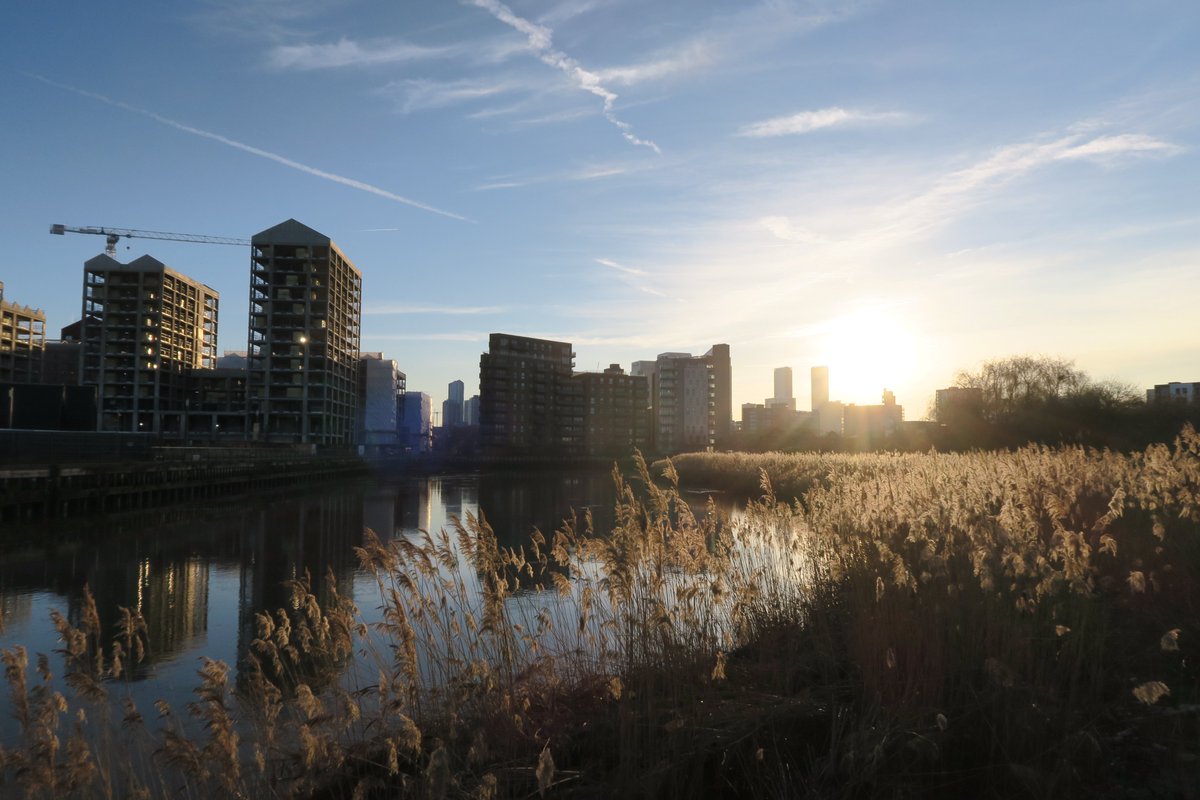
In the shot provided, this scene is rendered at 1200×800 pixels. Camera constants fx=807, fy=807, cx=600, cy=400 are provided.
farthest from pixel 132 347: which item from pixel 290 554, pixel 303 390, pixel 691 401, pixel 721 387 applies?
pixel 721 387

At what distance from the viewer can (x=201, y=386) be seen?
114 m

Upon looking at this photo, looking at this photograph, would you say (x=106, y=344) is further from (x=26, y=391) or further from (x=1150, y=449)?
(x=1150, y=449)

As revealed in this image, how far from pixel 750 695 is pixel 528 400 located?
13511 cm

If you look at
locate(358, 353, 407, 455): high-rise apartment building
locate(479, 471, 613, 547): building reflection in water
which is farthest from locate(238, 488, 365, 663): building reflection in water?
locate(358, 353, 407, 455): high-rise apartment building

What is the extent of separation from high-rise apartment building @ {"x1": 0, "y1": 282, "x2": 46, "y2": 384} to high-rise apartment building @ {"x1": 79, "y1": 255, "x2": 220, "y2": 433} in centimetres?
2189

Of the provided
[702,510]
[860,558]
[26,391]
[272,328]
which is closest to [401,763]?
[860,558]

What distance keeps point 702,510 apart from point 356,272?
336 ft

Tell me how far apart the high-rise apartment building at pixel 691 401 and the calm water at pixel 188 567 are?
445 ft

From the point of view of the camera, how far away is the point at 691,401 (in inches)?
6841

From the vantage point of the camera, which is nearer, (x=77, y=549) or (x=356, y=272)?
(x=77, y=549)

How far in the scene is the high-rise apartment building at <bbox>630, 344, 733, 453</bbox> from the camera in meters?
173

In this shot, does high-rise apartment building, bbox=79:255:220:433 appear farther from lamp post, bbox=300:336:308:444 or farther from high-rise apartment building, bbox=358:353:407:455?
high-rise apartment building, bbox=358:353:407:455

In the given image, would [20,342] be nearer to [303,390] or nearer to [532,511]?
[303,390]

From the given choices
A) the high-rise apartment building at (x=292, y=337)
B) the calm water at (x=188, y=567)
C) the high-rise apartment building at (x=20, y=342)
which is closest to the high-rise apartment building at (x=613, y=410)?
the high-rise apartment building at (x=292, y=337)
